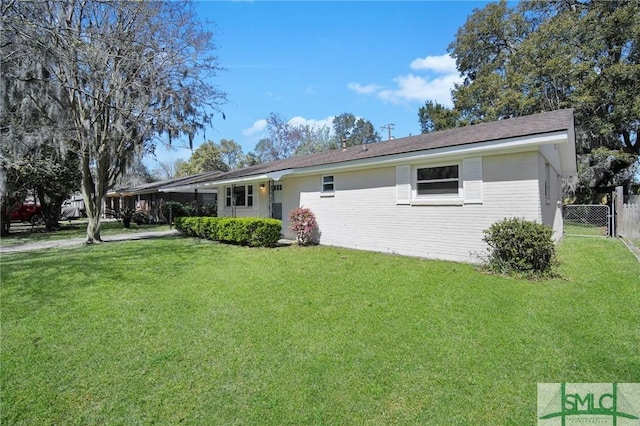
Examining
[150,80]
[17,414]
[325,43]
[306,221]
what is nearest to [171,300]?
[17,414]

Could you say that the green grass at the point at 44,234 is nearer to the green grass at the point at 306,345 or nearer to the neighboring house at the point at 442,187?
the green grass at the point at 306,345

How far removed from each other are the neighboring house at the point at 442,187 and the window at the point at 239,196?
11.1ft

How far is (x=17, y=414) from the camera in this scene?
9.53ft

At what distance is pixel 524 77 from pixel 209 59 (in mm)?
17534

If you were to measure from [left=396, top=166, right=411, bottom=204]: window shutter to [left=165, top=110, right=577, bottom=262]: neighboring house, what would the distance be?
0.03m

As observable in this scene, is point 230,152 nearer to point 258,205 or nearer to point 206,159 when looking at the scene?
point 206,159

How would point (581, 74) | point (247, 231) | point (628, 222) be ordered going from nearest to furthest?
point (247, 231), point (628, 222), point (581, 74)

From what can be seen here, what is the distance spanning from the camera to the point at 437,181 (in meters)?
9.12

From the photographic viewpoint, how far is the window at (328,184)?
1223cm

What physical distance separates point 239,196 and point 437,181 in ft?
34.9

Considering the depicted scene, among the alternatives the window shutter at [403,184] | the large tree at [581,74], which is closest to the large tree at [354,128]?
the large tree at [581,74]

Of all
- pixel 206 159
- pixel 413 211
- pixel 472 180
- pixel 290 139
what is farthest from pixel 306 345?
pixel 206 159

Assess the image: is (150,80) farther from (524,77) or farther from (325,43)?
(524,77)

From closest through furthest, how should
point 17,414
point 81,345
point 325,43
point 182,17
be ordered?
point 17,414
point 81,345
point 325,43
point 182,17
